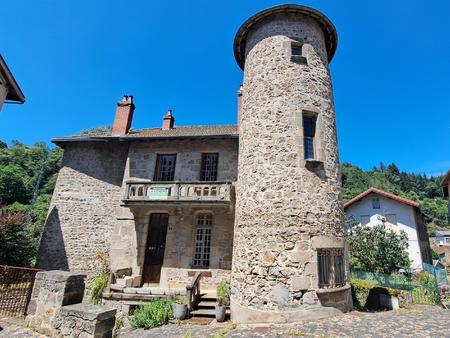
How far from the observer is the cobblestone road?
5.68 m

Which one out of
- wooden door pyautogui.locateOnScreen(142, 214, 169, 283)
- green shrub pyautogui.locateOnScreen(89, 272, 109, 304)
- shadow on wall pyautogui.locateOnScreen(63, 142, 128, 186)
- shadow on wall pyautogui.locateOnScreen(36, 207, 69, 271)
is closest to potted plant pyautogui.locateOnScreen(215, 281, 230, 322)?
wooden door pyautogui.locateOnScreen(142, 214, 169, 283)

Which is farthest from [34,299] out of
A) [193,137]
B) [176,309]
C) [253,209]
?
[193,137]

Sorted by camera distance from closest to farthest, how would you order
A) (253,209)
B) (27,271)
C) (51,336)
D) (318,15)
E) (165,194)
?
(51,336) < (27,271) < (253,209) < (318,15) < (165,194)

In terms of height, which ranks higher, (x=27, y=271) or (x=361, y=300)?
(x=27, y=271)

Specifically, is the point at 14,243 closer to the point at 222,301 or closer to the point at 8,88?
the point at 8,88

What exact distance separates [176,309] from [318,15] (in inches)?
468

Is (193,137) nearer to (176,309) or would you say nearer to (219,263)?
(219,263)

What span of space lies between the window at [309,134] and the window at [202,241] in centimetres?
565

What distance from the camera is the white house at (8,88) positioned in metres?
9.88

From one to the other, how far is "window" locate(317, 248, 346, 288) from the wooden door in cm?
732

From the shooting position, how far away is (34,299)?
18.0 feet

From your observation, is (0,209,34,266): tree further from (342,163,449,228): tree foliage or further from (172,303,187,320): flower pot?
(342,163,449,228): tree foliage

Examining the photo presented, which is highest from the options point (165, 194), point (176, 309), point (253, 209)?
point (165, 194)

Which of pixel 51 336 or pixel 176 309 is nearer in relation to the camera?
pixel 51 336
